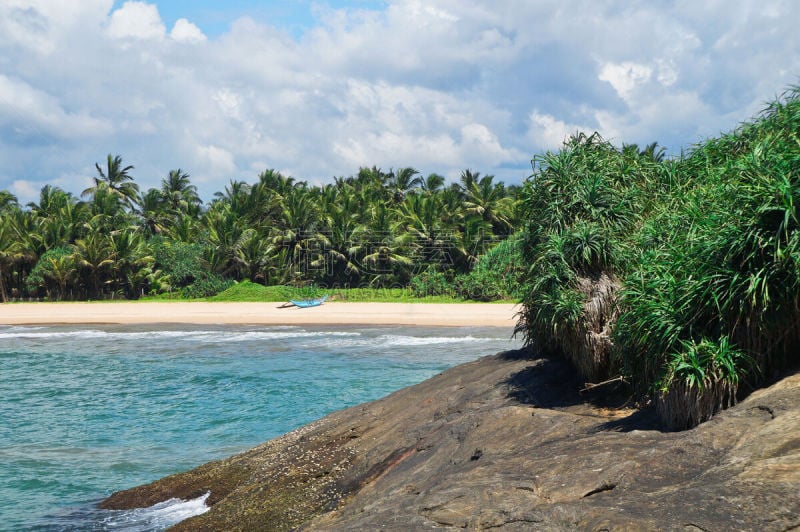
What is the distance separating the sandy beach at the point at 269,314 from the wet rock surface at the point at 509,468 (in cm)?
2272

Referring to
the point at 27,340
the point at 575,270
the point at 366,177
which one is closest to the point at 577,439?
the point at 575,270

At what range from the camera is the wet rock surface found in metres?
4.05

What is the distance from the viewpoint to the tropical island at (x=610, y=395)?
4.46 m

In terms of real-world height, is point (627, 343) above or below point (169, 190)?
below

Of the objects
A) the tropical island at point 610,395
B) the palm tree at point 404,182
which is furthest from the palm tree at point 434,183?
the tropical island at point 610,395

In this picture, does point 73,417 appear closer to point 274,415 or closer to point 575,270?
point 274,415

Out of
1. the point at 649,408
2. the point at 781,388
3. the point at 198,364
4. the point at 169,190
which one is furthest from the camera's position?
the point at 169,190

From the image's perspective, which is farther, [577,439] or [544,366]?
[544,366]

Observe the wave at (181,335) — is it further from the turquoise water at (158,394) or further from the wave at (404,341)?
the wave at (404,341)

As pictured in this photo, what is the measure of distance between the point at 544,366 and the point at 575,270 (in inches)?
65.1

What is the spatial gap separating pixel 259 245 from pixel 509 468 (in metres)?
40.0

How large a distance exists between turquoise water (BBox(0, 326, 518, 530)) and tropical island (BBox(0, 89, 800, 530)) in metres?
1.74

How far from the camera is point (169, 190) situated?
193 ft

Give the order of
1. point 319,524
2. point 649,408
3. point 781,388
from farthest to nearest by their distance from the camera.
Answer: point 649,408 < point 319,524 < point 781,388
